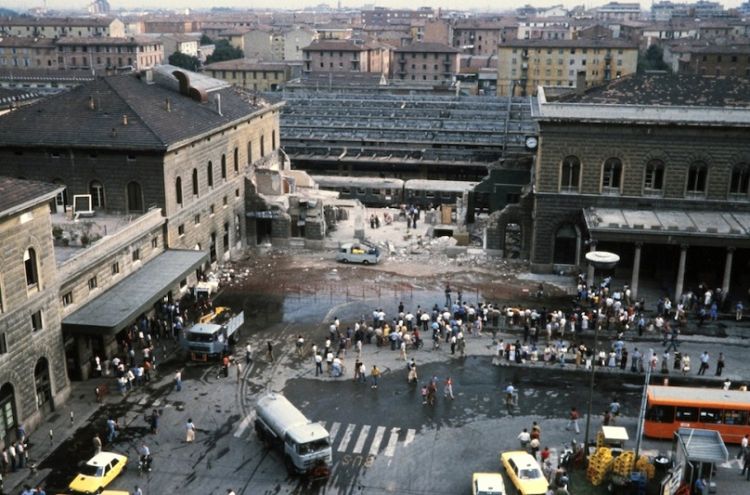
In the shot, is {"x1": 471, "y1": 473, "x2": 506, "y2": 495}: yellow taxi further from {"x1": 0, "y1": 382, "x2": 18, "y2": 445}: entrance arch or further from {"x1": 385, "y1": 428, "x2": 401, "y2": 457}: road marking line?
{"x1": 0, "y1": 382, "x2": 18, "y2": 445}: entrance arch

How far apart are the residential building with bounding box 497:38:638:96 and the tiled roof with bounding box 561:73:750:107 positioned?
275 ft

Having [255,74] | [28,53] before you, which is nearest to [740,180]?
[255,74]

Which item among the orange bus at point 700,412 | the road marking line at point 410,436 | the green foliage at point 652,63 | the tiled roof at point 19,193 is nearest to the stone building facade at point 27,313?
the tiled roof at point 19,193

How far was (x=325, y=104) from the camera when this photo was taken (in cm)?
11388

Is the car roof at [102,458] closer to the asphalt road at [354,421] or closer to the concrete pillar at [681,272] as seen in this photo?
the asphalt road at [354,421]

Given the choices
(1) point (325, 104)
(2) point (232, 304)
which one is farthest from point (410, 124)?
(2) point (232, 304)

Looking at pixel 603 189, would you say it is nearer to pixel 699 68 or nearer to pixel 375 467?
pixel 375 467

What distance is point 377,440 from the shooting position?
36375mm

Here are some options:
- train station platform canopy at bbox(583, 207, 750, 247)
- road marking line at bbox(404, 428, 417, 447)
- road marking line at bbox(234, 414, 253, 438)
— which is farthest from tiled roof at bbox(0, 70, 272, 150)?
train station platform canopy at bbox(583, 207, 750, 247)

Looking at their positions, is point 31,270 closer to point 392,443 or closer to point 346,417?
point 346,417

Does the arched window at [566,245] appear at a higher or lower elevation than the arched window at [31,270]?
lower

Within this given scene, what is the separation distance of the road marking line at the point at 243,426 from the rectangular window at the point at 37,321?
10.8 meters

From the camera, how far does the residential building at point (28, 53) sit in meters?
177

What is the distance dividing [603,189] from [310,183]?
3237 centimetres
